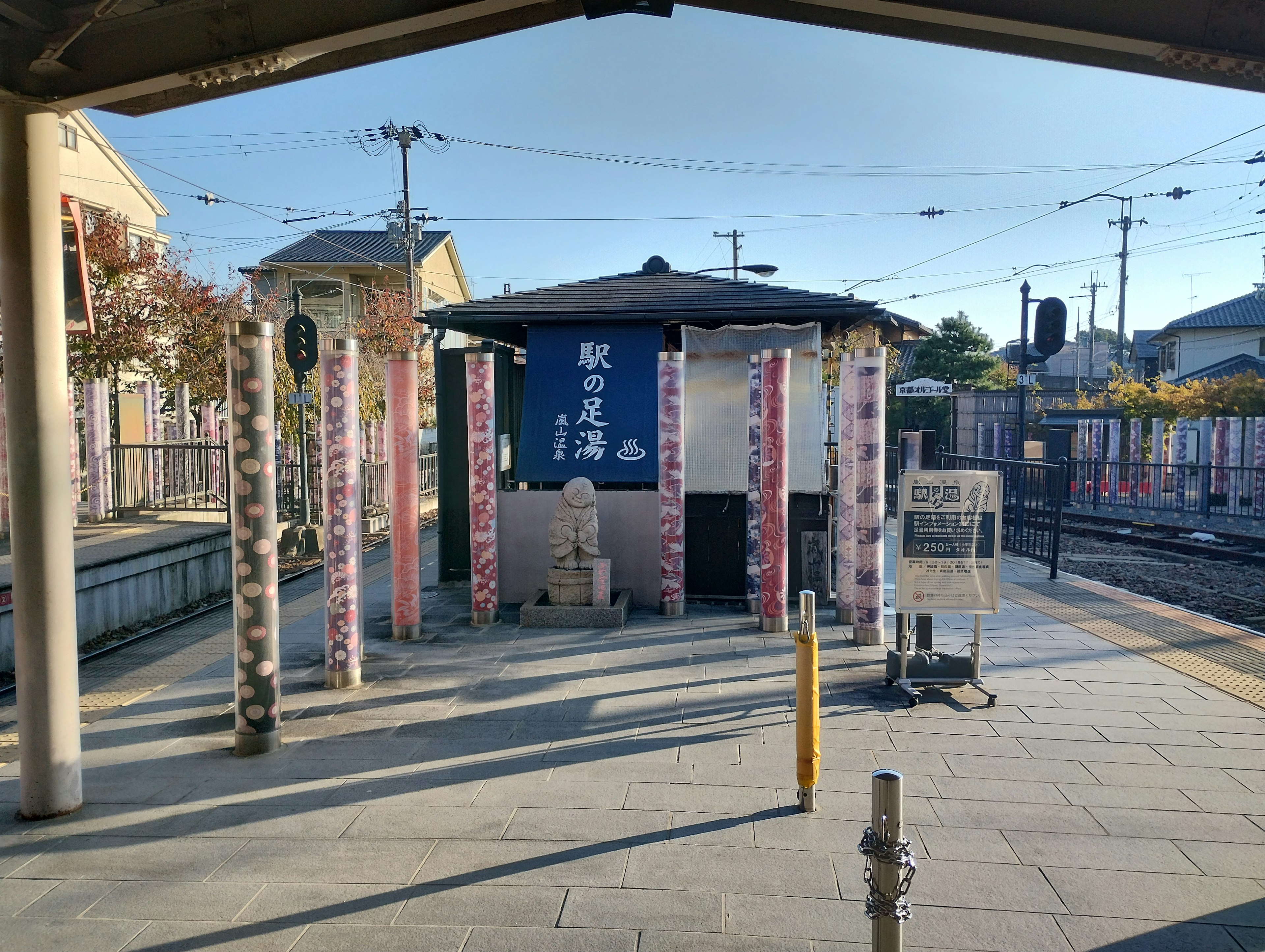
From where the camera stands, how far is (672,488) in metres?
9.90

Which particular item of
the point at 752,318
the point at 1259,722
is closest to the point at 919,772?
the point at 1259,722

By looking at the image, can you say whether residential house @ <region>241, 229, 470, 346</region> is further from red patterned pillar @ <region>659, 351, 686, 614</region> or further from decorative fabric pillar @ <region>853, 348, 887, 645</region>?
decorative fabric pillar @ <region>853, 348, 887, 645</region>

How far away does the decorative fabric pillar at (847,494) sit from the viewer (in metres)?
8.95

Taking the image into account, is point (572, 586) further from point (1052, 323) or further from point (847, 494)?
point (1052, 323)

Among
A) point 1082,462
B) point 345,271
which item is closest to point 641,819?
point 1082,462

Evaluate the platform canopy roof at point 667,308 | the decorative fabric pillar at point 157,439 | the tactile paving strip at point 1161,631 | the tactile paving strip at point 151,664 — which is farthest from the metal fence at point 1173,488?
the decorative fabric pillar at point 157,439

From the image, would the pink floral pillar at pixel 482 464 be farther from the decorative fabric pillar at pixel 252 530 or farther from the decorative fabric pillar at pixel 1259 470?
the decorative fabric pillar at pixel 1259 470

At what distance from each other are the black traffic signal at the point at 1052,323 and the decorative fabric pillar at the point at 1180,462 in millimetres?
Result: 8865

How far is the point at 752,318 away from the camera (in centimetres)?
1088

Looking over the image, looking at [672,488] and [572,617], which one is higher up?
[672,488]

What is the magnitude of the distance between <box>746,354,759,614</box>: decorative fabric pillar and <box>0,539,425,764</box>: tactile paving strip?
4245 millimetres

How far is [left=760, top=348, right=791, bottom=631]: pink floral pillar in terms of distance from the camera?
8.96 meters

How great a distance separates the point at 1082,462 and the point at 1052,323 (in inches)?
412

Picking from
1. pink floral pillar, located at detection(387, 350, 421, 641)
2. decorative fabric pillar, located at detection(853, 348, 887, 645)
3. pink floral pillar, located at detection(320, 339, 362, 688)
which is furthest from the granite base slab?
decorative fabric pillar, located at detection(853, 348, 887, 645)
